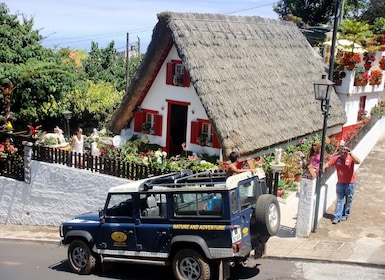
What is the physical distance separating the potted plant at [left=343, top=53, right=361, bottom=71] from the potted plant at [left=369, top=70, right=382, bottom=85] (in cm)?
223

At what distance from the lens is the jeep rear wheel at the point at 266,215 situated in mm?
9695

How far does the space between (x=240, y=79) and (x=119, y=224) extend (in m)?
8.97

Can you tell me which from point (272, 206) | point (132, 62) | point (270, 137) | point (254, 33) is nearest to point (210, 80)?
point (270, 137)

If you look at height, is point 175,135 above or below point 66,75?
below

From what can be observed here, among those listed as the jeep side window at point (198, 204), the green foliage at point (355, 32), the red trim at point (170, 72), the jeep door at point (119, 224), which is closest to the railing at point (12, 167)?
the red trim at point (170, 72)

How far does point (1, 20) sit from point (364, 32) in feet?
53.3

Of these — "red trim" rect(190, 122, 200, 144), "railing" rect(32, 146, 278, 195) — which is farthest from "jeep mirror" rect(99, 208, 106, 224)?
"red trim" rect(190, 122, 200, 144)

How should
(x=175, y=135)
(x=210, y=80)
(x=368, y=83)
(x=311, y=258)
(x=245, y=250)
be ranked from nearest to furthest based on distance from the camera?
(x=245, y=250) → (x=311, y=258) → (x=210, y=80) → (x=175, y=135) → (x=368, y=83)

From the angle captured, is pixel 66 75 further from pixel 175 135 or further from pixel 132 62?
pixel 132 62

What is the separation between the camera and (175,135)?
19.9 meters

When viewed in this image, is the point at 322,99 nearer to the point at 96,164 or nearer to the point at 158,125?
the point at 96,164

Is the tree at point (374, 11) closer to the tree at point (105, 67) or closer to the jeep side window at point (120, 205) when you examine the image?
the tree at point (105, 67)

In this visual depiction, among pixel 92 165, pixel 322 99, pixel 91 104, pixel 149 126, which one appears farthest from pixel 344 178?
pixel 91 104

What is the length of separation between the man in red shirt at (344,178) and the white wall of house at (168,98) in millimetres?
5537
